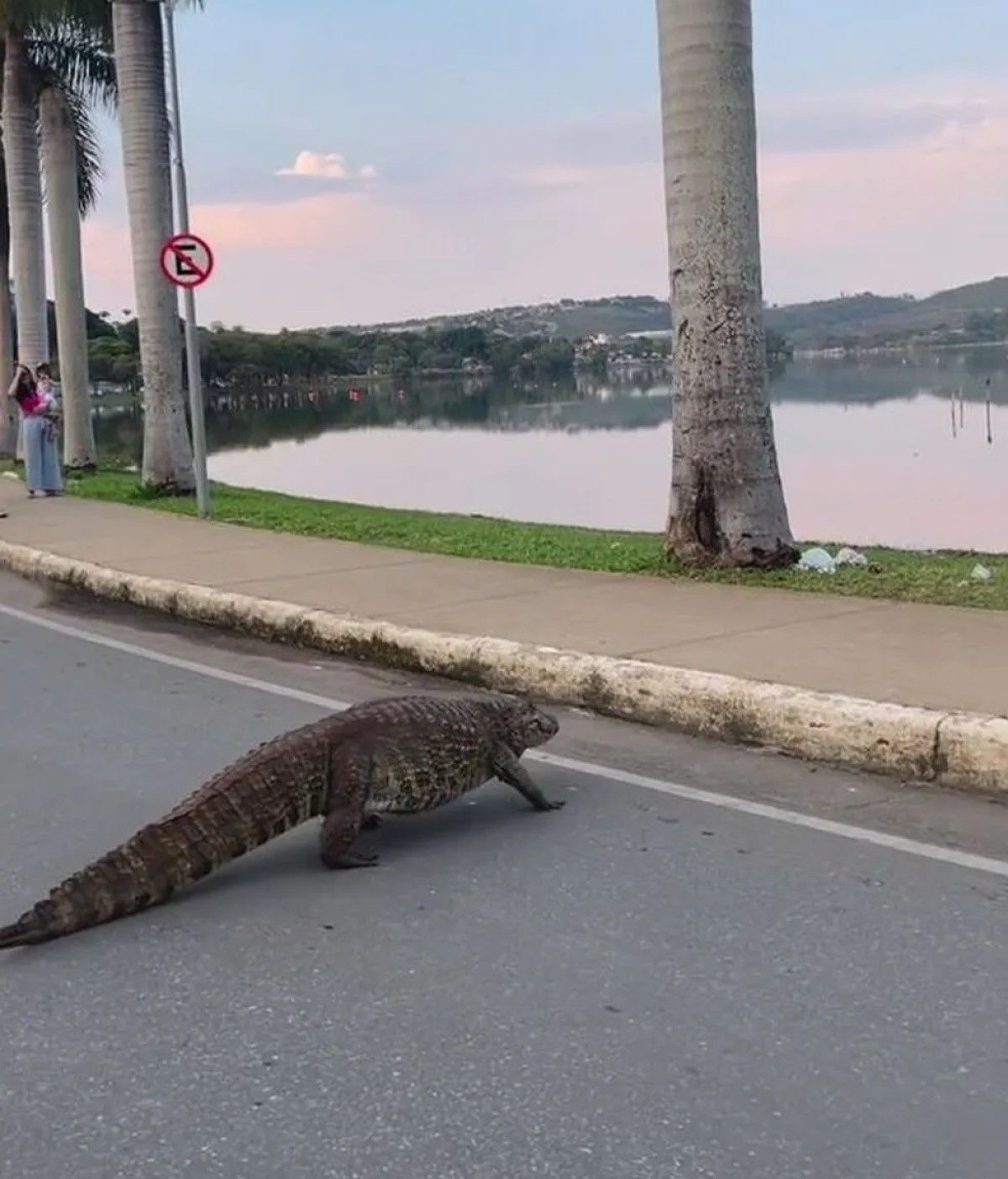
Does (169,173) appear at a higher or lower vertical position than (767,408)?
higher

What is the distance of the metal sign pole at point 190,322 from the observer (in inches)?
675

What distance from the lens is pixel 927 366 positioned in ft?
419

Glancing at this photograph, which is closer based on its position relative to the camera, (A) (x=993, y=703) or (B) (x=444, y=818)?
(B) (x=444, y=818)

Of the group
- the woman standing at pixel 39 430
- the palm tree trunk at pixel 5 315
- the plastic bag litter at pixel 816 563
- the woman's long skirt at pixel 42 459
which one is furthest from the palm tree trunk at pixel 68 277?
the plastic bag litter at pixel 816 563

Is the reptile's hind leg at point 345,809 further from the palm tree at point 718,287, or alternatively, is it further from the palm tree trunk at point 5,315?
the palm tree trunk at point 5,315

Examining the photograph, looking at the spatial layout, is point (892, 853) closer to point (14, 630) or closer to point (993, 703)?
point (993, 703)

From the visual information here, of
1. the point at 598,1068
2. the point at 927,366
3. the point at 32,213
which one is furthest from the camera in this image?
the point at 927,366

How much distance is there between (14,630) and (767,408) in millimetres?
5477

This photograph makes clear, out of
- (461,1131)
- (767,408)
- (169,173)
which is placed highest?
(169,173)

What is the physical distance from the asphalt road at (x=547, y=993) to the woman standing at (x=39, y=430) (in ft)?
49.0

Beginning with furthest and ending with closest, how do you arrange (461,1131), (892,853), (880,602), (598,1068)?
1. (880,602)
2. (892,853)
3. (598,1068)
4. (461,1131)

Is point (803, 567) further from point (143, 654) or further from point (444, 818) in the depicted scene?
point (444, 818)

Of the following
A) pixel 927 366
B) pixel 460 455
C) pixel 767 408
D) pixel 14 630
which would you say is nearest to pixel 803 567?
pixel 767 408

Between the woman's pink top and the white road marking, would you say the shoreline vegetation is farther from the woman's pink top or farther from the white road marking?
the white road marking
